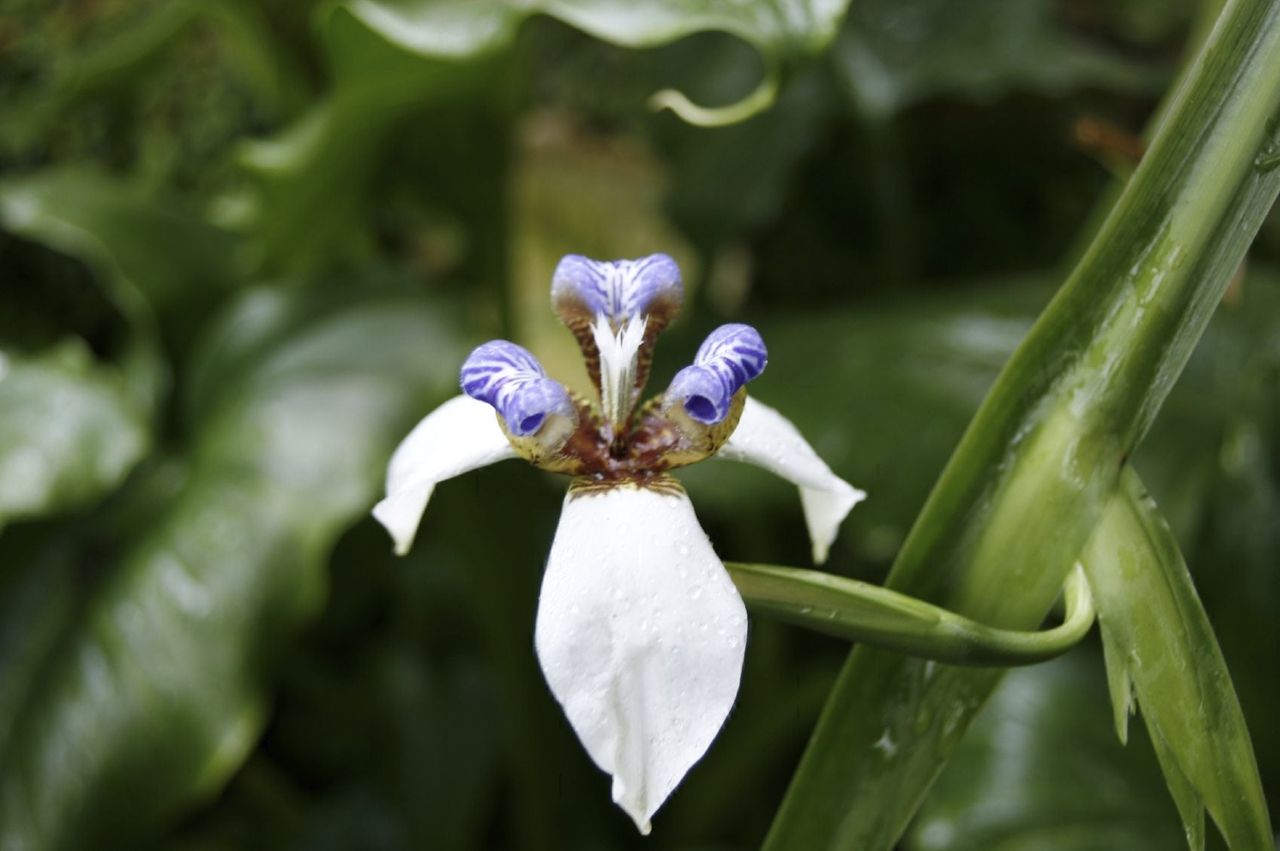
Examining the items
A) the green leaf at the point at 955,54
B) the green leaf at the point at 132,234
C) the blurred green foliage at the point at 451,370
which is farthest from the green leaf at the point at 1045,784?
the green leaf at the point at 132,234

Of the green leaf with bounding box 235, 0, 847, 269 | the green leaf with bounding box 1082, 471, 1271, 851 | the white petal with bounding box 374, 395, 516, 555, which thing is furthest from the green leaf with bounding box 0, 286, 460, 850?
the green leaf with bounding box 1082, 471, 1271, 851

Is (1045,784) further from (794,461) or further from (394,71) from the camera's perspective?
(394,71)

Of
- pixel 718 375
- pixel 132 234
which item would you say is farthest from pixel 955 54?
pixel 718 375

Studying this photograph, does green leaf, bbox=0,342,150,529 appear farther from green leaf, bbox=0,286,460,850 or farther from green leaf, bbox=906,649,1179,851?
green leaf, bbox=906,649,1179,851

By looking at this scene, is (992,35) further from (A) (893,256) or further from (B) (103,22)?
(B) (103,22)

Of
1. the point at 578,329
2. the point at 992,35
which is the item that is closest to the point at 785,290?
the point at 992,35

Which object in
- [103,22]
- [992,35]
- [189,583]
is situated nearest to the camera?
[189,583]
